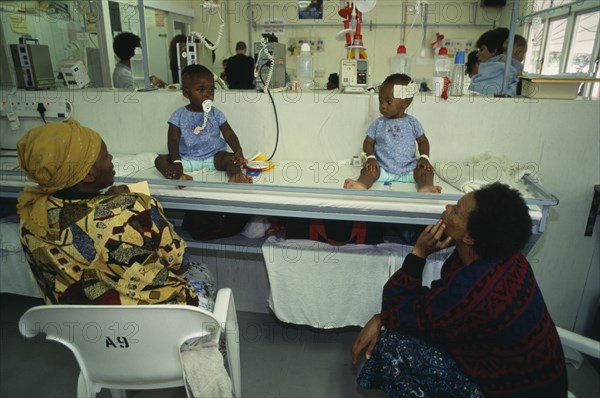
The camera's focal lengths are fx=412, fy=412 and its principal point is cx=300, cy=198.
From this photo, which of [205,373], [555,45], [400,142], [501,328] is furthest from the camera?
[555,45]

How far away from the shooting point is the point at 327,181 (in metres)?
1.81

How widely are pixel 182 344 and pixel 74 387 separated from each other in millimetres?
1016

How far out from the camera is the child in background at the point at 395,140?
180 centimetres

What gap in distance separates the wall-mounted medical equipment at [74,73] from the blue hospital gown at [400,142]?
1690 millimetres

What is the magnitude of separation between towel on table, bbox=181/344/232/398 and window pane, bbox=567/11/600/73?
3.64 m

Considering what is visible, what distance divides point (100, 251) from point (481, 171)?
5.07 ft

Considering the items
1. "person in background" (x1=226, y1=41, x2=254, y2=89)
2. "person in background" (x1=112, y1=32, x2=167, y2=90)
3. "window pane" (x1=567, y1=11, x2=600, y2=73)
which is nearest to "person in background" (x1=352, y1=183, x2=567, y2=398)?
"person in background" (x1=226, y1=41, x2=254, y2=89)

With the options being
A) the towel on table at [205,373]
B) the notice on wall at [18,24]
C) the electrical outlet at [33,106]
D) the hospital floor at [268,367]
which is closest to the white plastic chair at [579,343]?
the hospital floor at [268,367]

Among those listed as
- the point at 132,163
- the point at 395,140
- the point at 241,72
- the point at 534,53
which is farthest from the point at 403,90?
the point at 534,53

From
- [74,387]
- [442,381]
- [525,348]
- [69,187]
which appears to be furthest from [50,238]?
[525,348]

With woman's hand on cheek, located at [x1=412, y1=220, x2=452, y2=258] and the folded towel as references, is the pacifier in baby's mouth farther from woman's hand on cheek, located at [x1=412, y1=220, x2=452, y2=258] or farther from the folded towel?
woman's hand on cheek, located at [x1=412, y1=220, x2=452, y2=258]

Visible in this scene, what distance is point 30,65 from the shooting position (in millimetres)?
2252

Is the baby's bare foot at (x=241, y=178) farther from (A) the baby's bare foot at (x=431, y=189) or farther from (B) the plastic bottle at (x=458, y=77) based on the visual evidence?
(B) the plastic bottle at (x=458, y=77)

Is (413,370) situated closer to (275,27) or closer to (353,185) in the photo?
(353,185)
